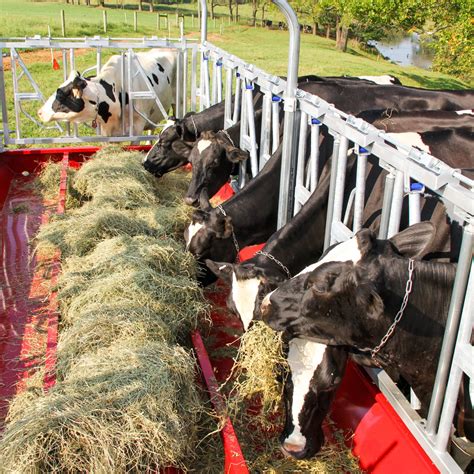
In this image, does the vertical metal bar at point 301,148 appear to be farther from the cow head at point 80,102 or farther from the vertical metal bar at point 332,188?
the cow head at point 80,102

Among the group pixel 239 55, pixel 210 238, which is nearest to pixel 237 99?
pixel 210 238

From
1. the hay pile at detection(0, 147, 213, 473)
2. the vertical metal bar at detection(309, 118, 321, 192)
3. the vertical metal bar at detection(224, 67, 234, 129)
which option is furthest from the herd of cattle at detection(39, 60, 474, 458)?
the vertical metal bar at detection(224, 67, 234, 129)

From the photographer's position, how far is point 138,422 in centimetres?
318

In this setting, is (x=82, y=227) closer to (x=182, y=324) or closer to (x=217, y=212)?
(x=217, y=212)

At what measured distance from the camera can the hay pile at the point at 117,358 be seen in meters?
2.97

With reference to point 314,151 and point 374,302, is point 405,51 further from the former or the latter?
point 374,302

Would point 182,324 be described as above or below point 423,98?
below

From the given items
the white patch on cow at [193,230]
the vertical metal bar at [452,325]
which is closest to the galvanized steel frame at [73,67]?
the white patch on cow at [193,230]

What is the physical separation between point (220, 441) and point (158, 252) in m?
1.93

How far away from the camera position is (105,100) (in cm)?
924

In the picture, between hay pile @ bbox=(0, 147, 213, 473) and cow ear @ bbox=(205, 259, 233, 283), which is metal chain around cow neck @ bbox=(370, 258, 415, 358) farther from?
cow ear @ bbox=(205, 259, 233, 283)

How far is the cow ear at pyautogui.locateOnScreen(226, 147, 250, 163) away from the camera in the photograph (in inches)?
260

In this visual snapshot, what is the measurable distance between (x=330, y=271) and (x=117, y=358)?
1.44 m

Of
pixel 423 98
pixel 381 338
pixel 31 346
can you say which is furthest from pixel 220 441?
pixel 423 98
